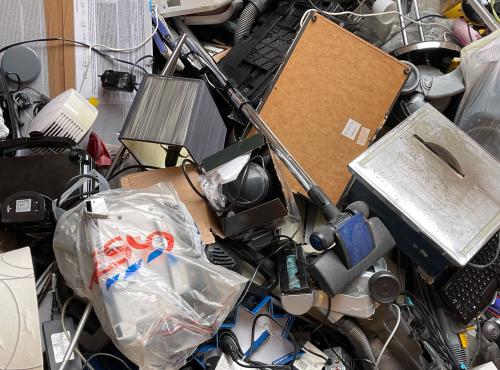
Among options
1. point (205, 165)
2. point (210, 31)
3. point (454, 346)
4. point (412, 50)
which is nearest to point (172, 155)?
point (205, 165)

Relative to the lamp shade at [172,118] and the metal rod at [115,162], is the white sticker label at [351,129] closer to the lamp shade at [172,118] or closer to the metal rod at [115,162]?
the lamp shade at [172,118]

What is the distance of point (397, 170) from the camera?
4.30 feet

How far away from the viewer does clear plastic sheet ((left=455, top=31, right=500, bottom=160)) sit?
152cm

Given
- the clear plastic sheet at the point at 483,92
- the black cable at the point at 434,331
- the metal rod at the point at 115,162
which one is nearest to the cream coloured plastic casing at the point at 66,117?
the metal rod at the point at 115,162

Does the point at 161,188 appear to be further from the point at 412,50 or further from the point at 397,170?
the point at 412,50

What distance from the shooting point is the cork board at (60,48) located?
1.60 m

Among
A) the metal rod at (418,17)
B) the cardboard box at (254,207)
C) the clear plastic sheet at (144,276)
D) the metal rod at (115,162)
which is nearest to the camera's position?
the clear plastic sheet at (144,276)

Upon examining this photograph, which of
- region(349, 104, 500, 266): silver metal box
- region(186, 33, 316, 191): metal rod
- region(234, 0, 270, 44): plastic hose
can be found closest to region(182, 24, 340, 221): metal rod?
region(186, 33, 316, 191): metal rod

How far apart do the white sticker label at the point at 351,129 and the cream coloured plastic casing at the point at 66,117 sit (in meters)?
0.75

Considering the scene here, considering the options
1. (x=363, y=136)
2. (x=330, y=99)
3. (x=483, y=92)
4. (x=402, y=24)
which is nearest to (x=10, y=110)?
(x=330, y=99)

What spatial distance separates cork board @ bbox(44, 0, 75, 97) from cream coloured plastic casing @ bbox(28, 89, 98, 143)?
144mm

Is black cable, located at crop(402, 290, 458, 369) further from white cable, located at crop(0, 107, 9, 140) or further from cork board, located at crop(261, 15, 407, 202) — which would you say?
white cable, located at crop(0, 107, 9, 140)

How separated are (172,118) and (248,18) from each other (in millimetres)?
645

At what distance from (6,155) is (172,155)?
0.44 metres
